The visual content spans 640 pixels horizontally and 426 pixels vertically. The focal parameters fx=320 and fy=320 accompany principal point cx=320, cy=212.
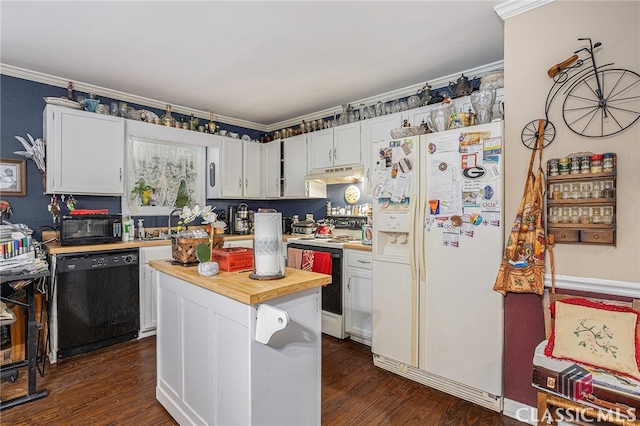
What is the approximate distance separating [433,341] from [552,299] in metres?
0.85

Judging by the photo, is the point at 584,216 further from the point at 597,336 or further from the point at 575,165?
the point at 597,336

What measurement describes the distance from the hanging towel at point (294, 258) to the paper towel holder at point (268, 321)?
2.07 metres

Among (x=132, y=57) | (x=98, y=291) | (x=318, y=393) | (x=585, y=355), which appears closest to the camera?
(x=585, y=355)

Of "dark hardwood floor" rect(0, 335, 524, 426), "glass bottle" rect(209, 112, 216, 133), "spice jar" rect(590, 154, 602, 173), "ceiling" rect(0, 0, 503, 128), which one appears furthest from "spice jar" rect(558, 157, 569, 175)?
"glass bottle" rect(209, 112, 216, 133)

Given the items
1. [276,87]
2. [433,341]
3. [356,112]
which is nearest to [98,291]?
[276,87]

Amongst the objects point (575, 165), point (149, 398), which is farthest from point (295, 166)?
point (575, 165)

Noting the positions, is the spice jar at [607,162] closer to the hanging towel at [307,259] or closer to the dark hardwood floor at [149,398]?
the dark hardwood floor at [149,398]

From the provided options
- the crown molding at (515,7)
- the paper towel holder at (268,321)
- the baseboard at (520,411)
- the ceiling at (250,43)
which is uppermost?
the ceiling at (250,43)

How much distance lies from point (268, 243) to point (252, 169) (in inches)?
133

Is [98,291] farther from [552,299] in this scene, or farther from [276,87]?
[552,299]

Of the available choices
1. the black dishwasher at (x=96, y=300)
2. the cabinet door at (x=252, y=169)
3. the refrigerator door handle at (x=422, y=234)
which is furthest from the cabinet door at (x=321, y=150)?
the black dishwasher at (x=96, y=300)

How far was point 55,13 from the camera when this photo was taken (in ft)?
7.16

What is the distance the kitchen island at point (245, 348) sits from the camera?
1.45 m

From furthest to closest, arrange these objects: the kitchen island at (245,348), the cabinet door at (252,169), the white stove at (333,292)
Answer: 1. the cabinet door at (252,169)
2. the white stove at (333,292)
3. the kitchen island at (245,348)
